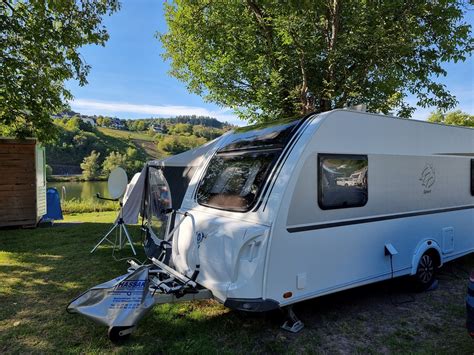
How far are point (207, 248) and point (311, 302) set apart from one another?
1.70m

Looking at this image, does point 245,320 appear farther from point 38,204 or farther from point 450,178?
point 38,204

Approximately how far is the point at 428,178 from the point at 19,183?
9.95 m

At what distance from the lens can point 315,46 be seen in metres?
7.86

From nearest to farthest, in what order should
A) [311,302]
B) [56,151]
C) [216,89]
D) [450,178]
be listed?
[311,302], [450,178], [216,89], [56,151]

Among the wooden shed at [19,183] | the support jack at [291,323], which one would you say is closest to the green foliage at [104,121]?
the wooden shed at [19,183]

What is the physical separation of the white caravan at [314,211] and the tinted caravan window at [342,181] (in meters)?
0.01

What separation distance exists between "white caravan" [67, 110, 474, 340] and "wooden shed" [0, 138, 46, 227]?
23.2 feet

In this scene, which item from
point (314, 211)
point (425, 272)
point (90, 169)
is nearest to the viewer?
point (314, 211)

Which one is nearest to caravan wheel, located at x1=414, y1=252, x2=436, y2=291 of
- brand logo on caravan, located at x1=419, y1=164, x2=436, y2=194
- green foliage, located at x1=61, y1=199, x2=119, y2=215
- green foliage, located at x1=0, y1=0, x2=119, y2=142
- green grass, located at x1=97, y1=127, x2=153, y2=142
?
brand logo on caravan, located at x1=419, y1=164, x2=436, y2=194

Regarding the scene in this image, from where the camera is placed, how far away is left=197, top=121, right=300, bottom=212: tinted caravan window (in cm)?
385

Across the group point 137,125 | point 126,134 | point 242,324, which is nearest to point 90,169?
point 126,134

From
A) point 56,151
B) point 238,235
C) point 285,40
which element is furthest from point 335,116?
point 56,151

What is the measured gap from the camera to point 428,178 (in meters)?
5.09

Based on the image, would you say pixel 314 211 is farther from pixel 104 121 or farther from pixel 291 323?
pixel 104 121
